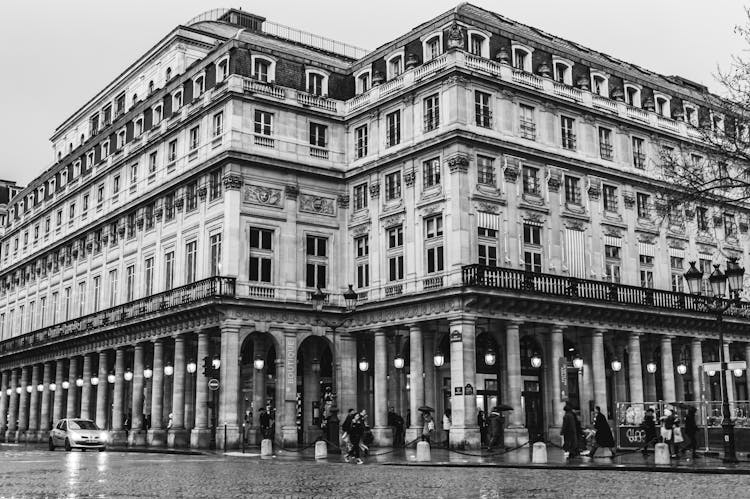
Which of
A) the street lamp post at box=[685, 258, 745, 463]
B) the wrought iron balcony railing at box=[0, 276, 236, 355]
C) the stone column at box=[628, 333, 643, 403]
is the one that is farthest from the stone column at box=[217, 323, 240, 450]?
the street lamp post at box=[685, 258, 745, 463]

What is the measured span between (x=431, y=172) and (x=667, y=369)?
655 inches

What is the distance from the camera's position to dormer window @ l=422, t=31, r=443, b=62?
4459 cm

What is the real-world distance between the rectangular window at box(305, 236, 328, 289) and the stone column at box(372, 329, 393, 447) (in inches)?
171

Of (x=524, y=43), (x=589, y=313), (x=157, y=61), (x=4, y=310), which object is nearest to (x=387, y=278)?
(x=589, y=313)

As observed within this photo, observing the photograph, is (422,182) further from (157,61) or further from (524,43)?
(157,61)

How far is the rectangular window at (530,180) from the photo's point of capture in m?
45.0

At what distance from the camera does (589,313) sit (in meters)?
44.7

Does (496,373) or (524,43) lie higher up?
(524,43)

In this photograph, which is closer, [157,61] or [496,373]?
[496,373]

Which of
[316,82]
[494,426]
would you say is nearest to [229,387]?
[494,426]

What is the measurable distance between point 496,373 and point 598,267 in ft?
24.6

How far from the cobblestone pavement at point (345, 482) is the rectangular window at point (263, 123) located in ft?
74.3

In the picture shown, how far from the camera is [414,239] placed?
44.0m

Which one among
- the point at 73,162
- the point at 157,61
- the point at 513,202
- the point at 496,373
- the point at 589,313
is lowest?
the point at 496,373
